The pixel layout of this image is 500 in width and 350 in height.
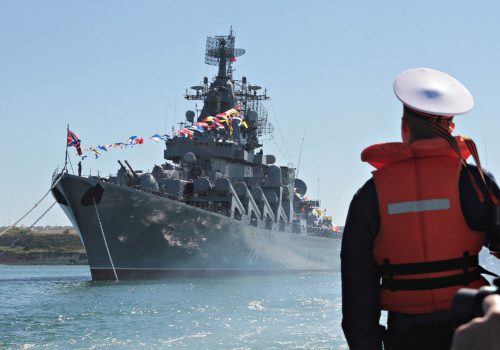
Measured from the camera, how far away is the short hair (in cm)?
258

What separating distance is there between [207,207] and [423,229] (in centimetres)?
3373

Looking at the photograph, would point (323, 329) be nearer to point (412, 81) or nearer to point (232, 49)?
point (412, 81)

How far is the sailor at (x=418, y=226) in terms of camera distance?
249cm

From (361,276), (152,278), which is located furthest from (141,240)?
(361,276)

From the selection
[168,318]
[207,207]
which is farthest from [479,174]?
[207,207]

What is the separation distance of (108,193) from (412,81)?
2829cm

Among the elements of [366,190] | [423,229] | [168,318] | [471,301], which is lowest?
[168,318]

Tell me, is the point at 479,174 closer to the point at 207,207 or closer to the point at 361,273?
the point at 361,273

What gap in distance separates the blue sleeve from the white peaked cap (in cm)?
32

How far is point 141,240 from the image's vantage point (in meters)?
30.8

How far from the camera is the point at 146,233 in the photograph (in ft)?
101

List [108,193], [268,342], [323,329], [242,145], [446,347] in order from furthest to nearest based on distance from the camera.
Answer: [242,145] < [108,193] < [323,329] < [268,342] < [446,347]

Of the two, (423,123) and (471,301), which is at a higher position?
(423,123)

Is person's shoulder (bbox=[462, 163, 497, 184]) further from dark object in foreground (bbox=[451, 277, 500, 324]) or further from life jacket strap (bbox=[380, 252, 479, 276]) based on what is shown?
dark object in foreground (bbox=[451, 277, 500, 324])
